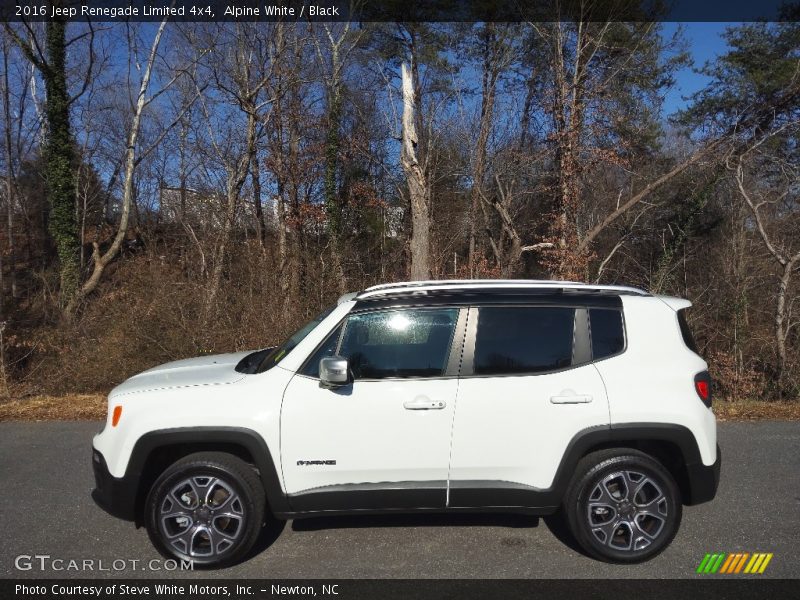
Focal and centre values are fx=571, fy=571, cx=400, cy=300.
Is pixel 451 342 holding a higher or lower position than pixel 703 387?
higher

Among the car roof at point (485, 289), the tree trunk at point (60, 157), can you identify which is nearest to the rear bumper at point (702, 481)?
the car roof at point (485, 289)

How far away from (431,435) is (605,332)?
1.37 meters

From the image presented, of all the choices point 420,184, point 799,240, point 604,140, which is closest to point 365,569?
point 420,184

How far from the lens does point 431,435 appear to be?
3594mm

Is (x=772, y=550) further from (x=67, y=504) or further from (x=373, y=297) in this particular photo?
(x=67, y=504)

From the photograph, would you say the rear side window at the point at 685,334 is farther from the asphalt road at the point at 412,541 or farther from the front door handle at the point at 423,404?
the front door handle at the point at 423,404

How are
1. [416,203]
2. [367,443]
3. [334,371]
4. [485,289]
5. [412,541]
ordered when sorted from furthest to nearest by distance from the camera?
[416,203], [485,289], [412,541], [367,443], [334,371]

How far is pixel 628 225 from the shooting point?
1769 centimetres

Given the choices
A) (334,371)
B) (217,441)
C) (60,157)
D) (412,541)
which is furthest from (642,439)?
(60,157)

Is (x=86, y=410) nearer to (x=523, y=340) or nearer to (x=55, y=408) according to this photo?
(x=55, y=408)

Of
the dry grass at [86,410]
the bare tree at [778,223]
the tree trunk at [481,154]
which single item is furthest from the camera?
the tree trunk at [481,154]

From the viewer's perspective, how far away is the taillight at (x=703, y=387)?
3742 mm

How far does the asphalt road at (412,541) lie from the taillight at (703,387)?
1.01 m
